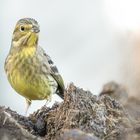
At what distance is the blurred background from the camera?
1112 centimetres

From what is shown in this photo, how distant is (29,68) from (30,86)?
258mm

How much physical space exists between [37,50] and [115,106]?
2.79 meters

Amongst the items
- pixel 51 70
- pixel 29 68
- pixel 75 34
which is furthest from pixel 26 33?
pixel 75 34

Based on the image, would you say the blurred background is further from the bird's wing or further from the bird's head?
the bird's head

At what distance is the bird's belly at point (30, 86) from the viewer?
927 cm

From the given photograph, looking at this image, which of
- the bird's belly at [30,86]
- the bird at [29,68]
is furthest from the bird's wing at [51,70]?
the bird's belly at [30,86]

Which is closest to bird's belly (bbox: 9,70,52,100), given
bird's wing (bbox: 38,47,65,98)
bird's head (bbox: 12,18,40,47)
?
bird's wing (bbox: 38,47,65,98)

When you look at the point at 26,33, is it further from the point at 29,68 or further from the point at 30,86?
the point at 30,86

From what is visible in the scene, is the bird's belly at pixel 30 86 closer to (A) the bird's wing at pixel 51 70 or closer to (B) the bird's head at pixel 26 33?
(A) the bird's wing at pixel 51 70

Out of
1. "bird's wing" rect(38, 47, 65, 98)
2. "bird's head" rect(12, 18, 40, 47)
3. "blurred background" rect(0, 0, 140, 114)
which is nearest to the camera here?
"bird's head" rect(12, 18, 40, 47)

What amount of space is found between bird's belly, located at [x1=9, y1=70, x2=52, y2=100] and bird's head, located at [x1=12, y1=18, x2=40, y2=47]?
369 millimetres

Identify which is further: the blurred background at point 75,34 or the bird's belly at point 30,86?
the blurred background at point 75,34

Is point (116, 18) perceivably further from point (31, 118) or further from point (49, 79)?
point (31, 118)

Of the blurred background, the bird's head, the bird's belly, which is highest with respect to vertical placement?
the blurred background
